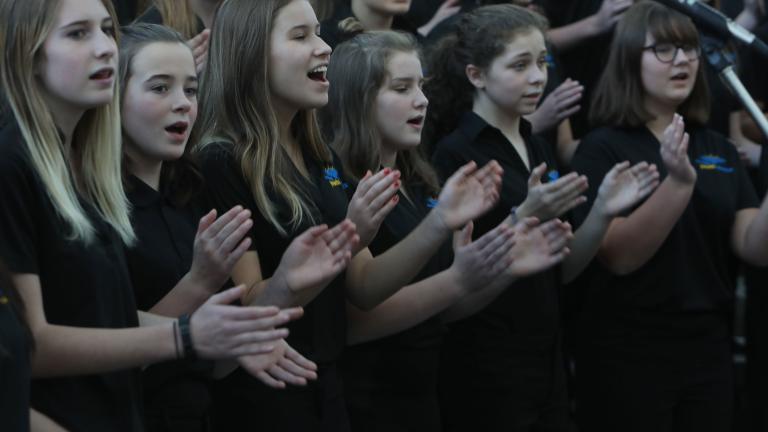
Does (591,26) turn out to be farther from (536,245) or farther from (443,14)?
(536,245)

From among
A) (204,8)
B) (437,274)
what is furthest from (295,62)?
(204,8)

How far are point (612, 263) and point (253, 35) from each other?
1621mm

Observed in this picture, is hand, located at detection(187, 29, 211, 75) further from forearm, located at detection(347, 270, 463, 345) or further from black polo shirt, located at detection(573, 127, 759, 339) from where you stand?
black polo shirt, located at detection(573, 127, 759, 339)

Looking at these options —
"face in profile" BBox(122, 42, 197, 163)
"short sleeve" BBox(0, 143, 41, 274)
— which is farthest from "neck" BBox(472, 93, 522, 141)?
"short sleeve" BBox(0, 143, 41, 274)

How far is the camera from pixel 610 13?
5.10 m

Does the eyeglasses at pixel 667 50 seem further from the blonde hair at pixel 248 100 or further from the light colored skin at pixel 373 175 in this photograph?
the blonde hair at pixel 248 100

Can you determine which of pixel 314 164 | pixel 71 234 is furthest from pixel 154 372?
pixel 314 164

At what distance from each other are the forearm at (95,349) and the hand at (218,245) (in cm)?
27

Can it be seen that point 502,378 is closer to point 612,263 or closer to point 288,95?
point 612,263

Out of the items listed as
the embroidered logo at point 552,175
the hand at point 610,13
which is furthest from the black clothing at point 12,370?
the hand at point 610,13

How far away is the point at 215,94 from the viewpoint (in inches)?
133

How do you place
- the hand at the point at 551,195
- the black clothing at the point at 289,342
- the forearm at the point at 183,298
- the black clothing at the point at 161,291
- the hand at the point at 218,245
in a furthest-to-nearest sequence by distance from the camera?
→ the hand at the point at 551,195 < the black clothing at the point at 289,342 < the black clothing at the point at 161,291 < the forearm at the point at 183,298 < the hand at the point at 218,245

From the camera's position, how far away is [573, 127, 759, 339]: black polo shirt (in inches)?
173

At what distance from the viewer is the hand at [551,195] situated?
12.4 ft
